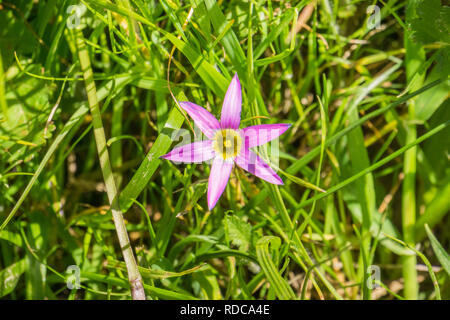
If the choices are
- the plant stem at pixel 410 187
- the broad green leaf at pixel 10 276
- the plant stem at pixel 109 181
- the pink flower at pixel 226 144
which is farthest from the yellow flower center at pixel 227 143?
the broad green leaf at pixel 10 276

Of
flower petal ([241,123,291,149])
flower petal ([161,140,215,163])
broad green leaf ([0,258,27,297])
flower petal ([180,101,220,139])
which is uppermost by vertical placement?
flower petal ([180,101,220,139])

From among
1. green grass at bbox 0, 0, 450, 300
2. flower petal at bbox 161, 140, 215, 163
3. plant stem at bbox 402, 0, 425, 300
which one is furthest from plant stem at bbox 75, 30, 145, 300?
plant stem at bbox 402, 0, 425, 300

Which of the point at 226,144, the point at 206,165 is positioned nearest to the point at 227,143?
the point at 226,144

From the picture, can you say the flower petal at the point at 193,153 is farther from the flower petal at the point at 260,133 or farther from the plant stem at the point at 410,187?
the plant stem at the point at 410,187

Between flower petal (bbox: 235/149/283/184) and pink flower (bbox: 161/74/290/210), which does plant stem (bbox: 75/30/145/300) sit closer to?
pink flower (bbox: 161/74/290/210)

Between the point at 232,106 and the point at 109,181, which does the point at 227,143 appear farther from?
the point at 109,181
